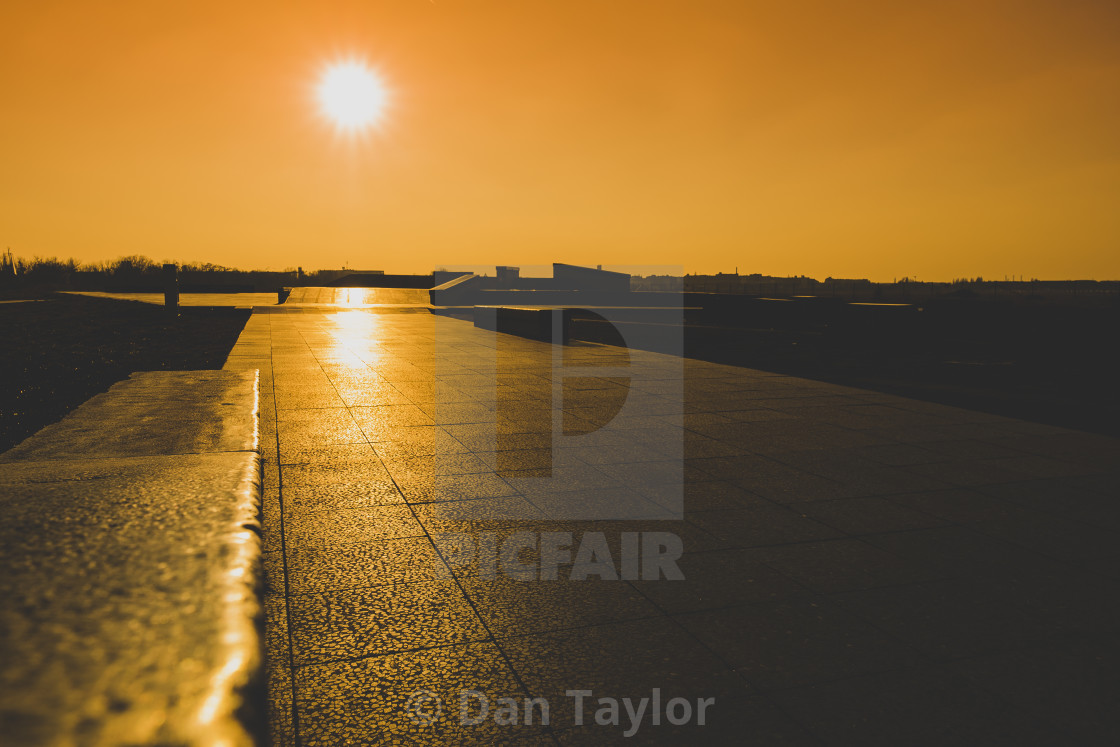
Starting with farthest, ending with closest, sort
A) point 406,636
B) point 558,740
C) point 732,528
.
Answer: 1. point 732,528
2. point 406,636
3. point 558,740

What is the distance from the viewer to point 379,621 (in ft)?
10.8

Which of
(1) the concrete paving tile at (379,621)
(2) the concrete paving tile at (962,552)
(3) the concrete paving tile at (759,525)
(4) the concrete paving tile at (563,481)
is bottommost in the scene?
(1) the concrete paving tile at (379,621)

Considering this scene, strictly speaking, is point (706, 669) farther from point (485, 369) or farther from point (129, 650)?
point (485, 369)

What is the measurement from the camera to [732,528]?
4605 millimetres

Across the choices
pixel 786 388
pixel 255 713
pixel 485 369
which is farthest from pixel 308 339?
pixel 255 713

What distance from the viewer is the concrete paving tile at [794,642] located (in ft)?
9.62

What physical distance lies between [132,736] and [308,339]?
17.8 metres

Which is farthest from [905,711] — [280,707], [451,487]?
[451,487]

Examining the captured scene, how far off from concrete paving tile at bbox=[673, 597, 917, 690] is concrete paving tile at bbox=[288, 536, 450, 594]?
1436 mm

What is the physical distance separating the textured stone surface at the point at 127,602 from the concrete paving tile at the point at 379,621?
128 centimetres

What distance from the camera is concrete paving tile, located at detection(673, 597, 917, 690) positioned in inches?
115

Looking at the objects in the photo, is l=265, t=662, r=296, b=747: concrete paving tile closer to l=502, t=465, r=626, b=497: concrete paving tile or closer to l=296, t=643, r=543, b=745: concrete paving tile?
l=296, t=643, r=543, b=745: concrete paving tile

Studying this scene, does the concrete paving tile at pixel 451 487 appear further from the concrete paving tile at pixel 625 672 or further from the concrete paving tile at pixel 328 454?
the concrete paving tile at pixel 625 672

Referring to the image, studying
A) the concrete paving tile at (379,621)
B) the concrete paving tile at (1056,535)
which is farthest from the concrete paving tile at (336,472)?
the concrete paving tile at (1056,535)
